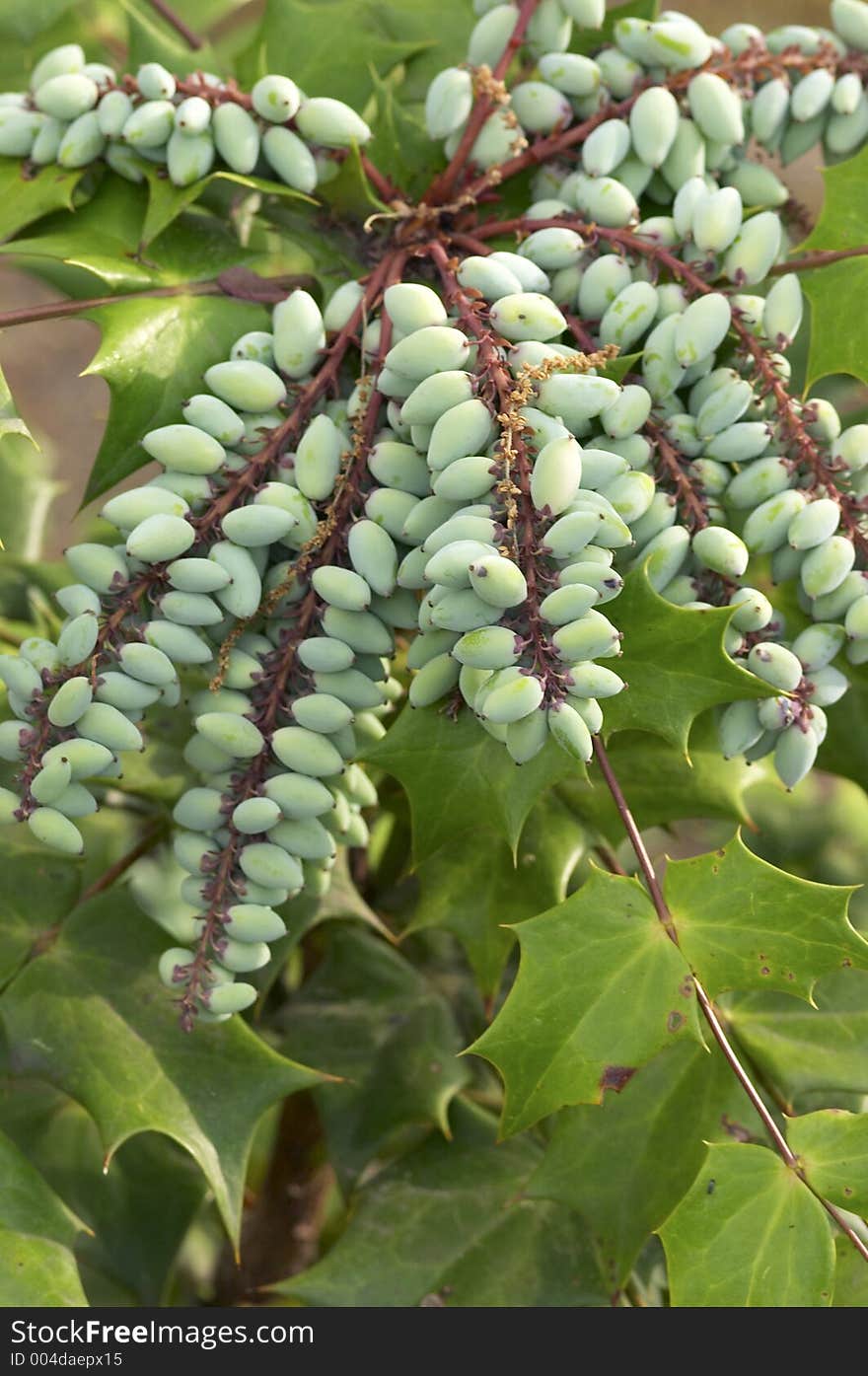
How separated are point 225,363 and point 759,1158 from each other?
405mm

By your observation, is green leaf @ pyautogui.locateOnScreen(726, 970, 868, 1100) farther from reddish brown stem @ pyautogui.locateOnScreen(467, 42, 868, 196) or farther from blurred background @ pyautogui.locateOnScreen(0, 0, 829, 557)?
blurred background @ pyautogui.locateOnScreen(0, 0, 829, 557)

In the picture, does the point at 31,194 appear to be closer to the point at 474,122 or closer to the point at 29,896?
the point at 474,122

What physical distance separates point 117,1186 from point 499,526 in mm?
510

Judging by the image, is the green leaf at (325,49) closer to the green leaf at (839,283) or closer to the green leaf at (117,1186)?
the green leaf at (839,283)

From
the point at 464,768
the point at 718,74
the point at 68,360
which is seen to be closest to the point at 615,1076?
the point at 464,768

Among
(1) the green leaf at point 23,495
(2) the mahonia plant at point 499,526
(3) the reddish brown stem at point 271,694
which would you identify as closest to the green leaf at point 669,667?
(2) the mahonia plant at point 499,526

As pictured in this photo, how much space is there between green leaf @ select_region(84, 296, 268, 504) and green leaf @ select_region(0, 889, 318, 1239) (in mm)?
221

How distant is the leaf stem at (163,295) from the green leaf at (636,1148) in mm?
417

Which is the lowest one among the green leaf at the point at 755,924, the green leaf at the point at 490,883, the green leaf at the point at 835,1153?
the green leaf at the point at 490,883

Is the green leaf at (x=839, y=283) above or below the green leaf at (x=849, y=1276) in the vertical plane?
above

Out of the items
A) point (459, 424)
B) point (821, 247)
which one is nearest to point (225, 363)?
point (459, 424)

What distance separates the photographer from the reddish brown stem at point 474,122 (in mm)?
614

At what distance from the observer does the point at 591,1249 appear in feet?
2.39
